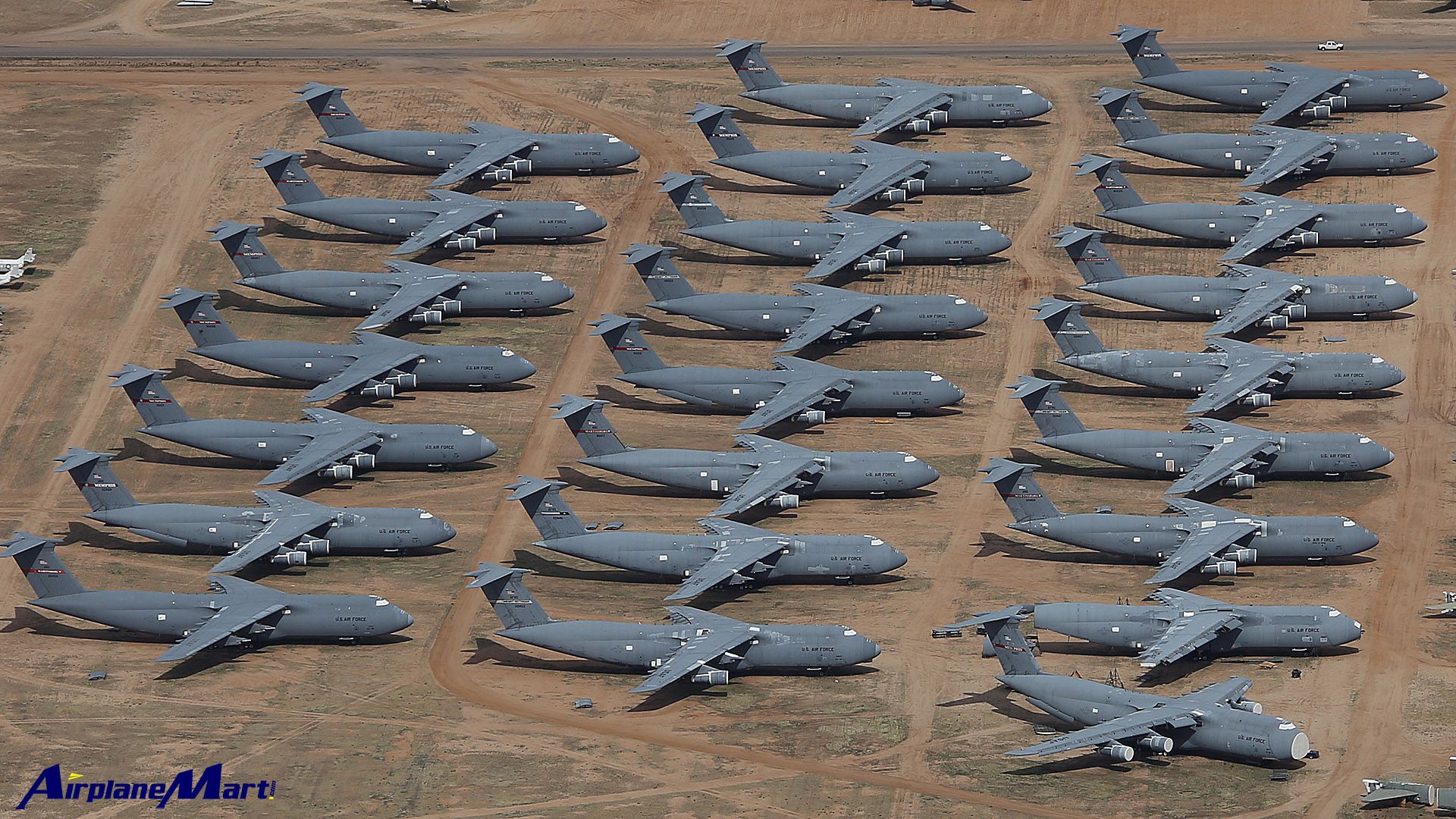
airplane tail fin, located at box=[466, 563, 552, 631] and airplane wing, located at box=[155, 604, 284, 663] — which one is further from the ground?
airplane tail fin, located at box=[466, 563, 552, 631]

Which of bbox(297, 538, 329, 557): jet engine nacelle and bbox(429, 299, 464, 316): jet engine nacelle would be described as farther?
bbox(429, 299, 464, 316): jet engine nacelle

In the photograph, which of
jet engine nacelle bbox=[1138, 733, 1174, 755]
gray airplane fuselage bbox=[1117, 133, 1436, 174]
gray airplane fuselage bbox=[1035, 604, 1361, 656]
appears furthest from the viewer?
gray airplane fuselage bbox=[1117, 133, 1436, 174]

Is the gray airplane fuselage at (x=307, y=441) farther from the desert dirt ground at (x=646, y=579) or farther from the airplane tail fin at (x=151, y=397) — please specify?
the desert dirt ground at (x=646, y=579)

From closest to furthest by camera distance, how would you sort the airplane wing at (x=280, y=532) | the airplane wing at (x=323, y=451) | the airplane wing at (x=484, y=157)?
the airplane wing at (x=280, y=532)
the airplane wing at (x=323, y=451)
the airplane wing at (x=484, y=157)

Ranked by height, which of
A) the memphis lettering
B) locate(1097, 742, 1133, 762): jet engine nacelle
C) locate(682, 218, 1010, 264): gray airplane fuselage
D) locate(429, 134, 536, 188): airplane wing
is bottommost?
the memphis lettering

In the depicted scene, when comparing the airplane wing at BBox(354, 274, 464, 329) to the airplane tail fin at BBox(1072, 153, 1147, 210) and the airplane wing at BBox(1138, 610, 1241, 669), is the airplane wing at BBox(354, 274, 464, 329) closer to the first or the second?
the airplane tail fin at BBox(1072, 153, 1147, 210)

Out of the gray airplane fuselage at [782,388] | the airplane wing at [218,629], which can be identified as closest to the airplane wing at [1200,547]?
the gray airplane fuselage at [782,388]

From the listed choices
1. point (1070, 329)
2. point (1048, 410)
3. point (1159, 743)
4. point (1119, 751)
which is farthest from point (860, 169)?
point (1119, 751)

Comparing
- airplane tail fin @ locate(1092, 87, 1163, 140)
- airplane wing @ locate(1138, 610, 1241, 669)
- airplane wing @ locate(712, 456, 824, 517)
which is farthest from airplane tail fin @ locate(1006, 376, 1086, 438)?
airplane tail fin @ locate(1092, 87, 1163, 140)
